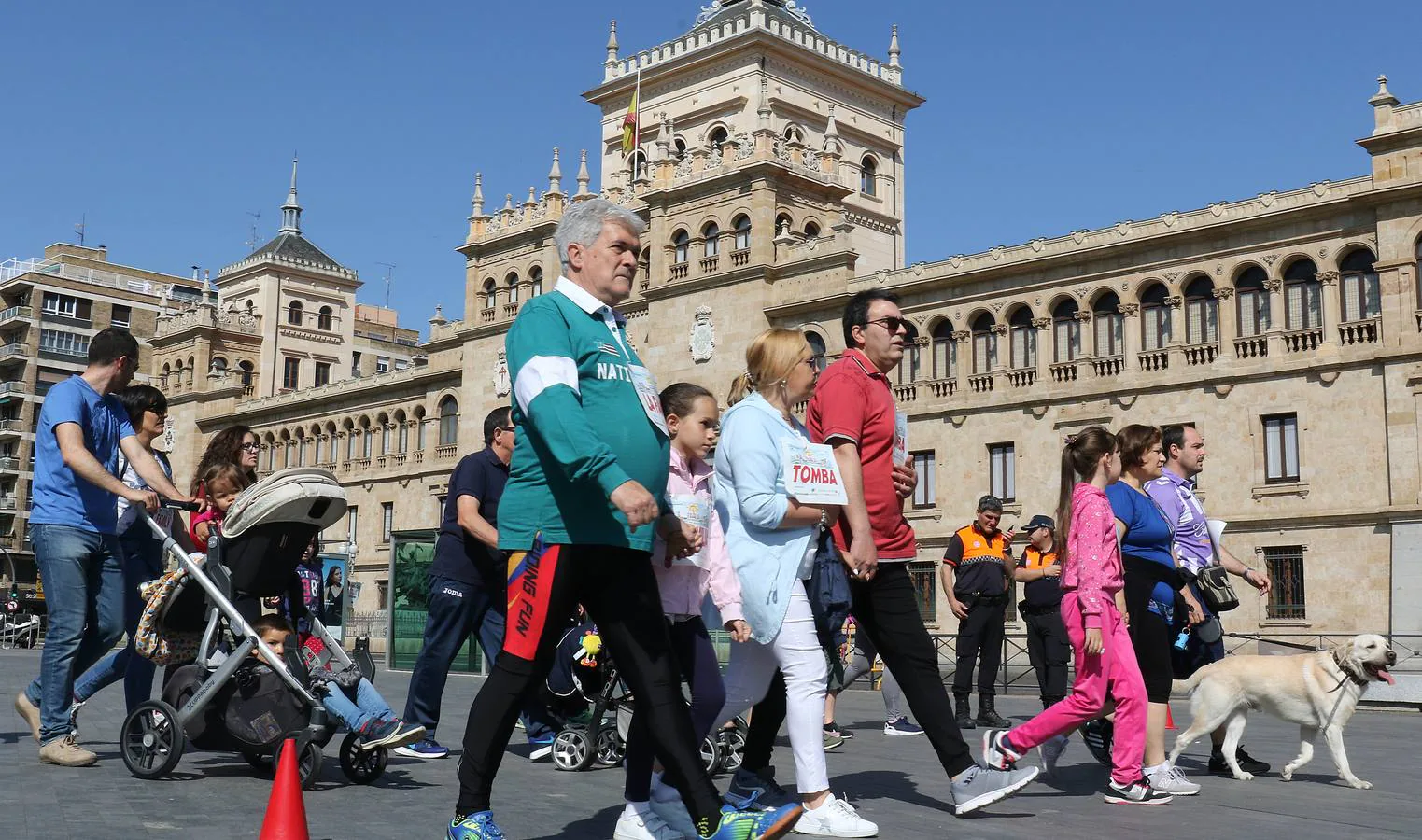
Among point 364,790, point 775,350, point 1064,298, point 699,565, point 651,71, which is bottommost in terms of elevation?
point 364,790

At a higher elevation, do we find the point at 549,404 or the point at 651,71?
the point at 651,71

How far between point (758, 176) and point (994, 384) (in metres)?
8.82

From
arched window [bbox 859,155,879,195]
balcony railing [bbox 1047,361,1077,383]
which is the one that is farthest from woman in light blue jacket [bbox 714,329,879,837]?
arched window [bbox 859,155,879,195]

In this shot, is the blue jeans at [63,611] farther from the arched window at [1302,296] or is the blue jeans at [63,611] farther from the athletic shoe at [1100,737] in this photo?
the arched window at [1302,296]

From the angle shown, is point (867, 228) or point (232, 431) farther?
point (867, 228)

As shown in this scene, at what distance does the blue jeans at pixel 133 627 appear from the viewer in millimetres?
7492

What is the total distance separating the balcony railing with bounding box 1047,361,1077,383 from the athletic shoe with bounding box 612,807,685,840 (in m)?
27.2

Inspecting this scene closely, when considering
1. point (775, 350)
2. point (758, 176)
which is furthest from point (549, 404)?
point (758, 176)

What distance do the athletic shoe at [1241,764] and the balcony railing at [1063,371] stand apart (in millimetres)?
23464

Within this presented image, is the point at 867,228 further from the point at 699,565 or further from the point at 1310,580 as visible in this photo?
the point at 699,565

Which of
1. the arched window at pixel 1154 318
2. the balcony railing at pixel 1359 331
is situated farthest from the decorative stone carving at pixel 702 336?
the balcony railing at pixel 1359 331

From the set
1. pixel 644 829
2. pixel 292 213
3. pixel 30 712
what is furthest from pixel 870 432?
pixel 292 213

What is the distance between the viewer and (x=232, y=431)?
26.2ft

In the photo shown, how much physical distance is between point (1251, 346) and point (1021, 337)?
17.9 ft
